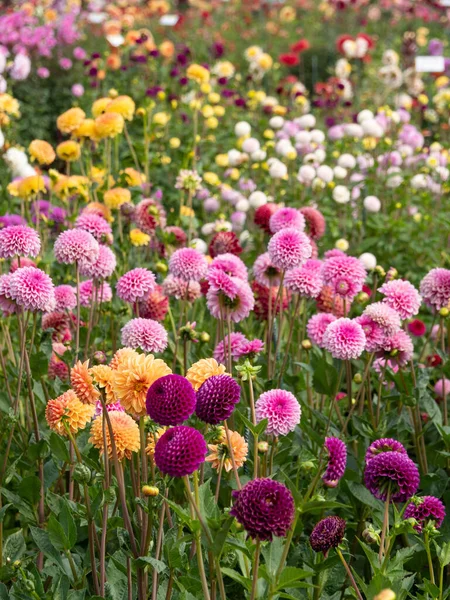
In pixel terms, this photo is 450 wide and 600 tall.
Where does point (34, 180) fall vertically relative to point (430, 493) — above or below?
above

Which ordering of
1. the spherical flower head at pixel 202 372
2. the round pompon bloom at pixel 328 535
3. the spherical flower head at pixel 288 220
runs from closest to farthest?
the round pompon bloom at pixel 328 535, the spherical flower head at pixel 202 372, the spherical flower head at pixel 288 220

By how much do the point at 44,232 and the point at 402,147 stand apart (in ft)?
8.48

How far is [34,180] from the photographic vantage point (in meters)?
3.27

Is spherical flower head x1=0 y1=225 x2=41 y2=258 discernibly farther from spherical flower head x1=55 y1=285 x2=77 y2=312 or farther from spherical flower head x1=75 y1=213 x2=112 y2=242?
spherical flower head x1=75 y1=213 x2=112 y2=242

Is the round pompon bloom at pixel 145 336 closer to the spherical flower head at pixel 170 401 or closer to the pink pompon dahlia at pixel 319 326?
the spherical flower head at pixel 170 401

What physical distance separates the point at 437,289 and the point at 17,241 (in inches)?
47.4

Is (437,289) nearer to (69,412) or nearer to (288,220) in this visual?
(288,220)

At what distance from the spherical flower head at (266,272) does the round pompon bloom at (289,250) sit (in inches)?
11.5

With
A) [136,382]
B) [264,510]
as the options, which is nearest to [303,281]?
[136,382]

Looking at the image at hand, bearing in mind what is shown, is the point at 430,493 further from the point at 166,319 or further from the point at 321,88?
the point at 321,88

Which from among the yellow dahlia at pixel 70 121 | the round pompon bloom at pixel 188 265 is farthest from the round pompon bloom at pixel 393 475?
the yellow dahlia at pixel 70 121

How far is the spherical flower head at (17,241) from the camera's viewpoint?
2.23 metres

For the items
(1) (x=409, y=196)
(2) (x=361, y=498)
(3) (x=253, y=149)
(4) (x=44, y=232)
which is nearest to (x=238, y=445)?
(2) (x=361, y=498)

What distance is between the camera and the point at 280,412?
1.86 m
